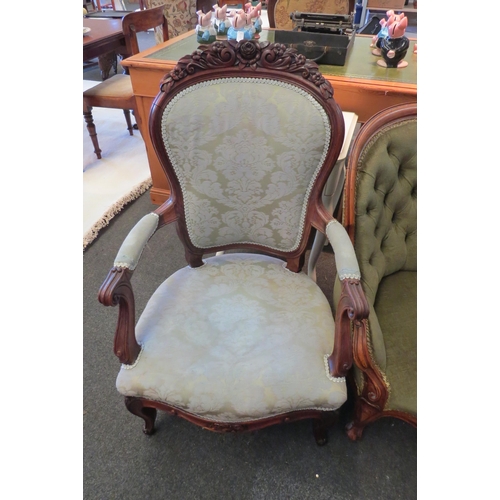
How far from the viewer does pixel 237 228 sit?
111cm

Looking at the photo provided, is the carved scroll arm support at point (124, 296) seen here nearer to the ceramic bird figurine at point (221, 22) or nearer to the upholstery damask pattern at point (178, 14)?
the ceramic bird figurine at point (221, 22)

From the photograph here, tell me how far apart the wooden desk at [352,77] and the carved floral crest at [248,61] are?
24.9 inches

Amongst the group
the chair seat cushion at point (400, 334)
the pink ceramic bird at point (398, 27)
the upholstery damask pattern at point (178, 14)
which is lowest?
the chair seat cushion at point (400, 334)

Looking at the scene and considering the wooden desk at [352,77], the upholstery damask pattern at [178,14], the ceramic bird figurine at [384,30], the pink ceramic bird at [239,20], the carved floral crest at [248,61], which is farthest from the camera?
the upholstery damask pattern at [178,14]

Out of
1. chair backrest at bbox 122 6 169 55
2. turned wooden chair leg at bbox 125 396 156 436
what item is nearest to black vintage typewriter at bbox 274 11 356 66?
chair backrest at bbox 122 6 169 55

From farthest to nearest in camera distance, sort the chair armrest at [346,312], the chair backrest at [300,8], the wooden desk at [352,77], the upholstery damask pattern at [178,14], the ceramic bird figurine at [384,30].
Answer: the upholstery damask pattern at [178,14] → the chair backrest at [300,8] → the ceramic bird figurine at [384,30] → the wooden desk at [352,77] → the chair armrest at [346,312]

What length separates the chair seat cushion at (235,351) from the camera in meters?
0.83

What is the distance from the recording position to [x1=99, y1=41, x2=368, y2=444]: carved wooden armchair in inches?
33.0

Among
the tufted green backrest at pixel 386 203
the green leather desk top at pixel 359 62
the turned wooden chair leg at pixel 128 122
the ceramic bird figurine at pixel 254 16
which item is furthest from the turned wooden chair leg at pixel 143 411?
the turned wooden chair leg at pixel 128 122

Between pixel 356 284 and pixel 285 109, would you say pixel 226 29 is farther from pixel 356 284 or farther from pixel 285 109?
pixel 356 284

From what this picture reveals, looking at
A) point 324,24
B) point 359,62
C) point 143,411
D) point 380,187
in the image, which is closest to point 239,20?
point 324,24

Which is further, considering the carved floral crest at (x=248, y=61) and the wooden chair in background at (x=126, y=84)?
the wooden chair in background at (x=126, y=84)

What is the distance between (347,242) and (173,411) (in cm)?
63

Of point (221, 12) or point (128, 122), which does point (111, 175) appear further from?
point (221, 12)
